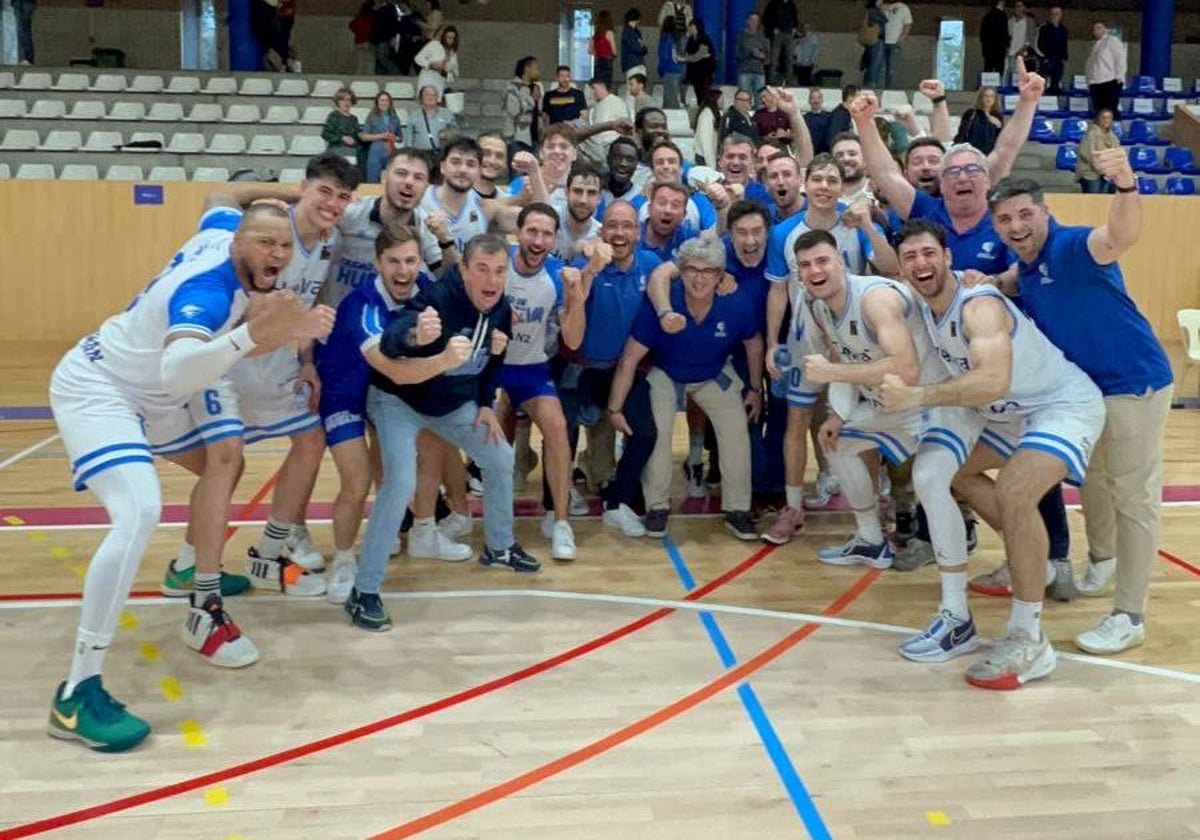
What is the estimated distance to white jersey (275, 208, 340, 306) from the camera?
209 inches

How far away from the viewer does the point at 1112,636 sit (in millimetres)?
4812

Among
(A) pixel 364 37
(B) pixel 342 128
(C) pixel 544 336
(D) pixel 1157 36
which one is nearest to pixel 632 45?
(A) pixel 364 37

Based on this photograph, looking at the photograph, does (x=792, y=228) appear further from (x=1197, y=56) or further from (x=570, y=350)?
(x=1197, y=56)

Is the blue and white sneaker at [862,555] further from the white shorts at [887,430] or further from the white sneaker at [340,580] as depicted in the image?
the white sneaker at [340,580]

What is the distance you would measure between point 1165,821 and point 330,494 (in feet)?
16.4

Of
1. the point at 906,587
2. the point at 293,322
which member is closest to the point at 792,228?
the point at 906,587

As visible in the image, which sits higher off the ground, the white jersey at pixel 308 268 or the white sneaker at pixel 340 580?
the white jersey at pixel 308 268

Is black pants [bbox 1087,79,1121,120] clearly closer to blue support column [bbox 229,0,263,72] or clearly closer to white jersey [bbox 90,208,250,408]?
blue support column [bbox 229,0,263,72]

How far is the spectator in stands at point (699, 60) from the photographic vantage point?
16234mm

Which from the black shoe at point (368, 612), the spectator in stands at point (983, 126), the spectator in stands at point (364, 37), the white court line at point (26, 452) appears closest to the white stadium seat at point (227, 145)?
the spectator in stands at point (364, 37)

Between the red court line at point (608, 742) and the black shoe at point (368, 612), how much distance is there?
137 centimetres

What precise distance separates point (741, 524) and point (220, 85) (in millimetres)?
13450

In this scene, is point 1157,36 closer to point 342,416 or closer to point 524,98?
point 524,98

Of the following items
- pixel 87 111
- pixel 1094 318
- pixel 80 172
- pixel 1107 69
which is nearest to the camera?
pixel 1094 318
